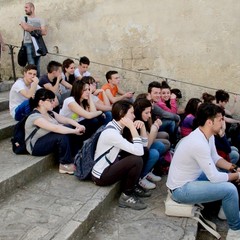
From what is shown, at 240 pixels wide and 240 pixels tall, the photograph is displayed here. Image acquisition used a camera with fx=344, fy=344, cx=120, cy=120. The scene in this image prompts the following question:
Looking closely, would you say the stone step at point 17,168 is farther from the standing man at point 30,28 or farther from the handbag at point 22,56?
the standing man at point 30,28

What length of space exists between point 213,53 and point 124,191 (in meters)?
4.51

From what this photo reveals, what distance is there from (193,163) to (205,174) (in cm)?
18

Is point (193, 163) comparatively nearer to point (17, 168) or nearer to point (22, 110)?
point (17, 168)

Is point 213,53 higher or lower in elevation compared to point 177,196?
higher

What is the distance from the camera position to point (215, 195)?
3.66 meters

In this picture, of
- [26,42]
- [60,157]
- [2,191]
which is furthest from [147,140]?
[26,42]

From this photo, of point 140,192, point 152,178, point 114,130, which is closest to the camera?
point 114,130

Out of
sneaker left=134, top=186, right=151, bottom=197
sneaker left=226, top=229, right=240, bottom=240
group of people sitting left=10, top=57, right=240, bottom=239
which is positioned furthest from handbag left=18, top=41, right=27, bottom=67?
sneaker left=226, top=229, right=240, bottom=240

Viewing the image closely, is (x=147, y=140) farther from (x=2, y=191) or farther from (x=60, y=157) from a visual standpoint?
(x=2, y=191)

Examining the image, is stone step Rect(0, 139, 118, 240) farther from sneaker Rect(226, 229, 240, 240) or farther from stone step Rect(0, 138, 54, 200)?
sneaker Rect(226, 229, 240, 240)

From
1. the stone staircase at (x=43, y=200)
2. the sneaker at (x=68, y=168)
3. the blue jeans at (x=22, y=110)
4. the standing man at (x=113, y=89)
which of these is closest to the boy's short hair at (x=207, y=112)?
the stone staircase at (x=43, y=200)

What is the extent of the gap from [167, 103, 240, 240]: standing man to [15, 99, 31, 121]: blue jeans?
2.28 metres

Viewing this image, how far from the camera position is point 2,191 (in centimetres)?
366

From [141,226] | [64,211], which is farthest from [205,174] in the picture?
[64,211]
